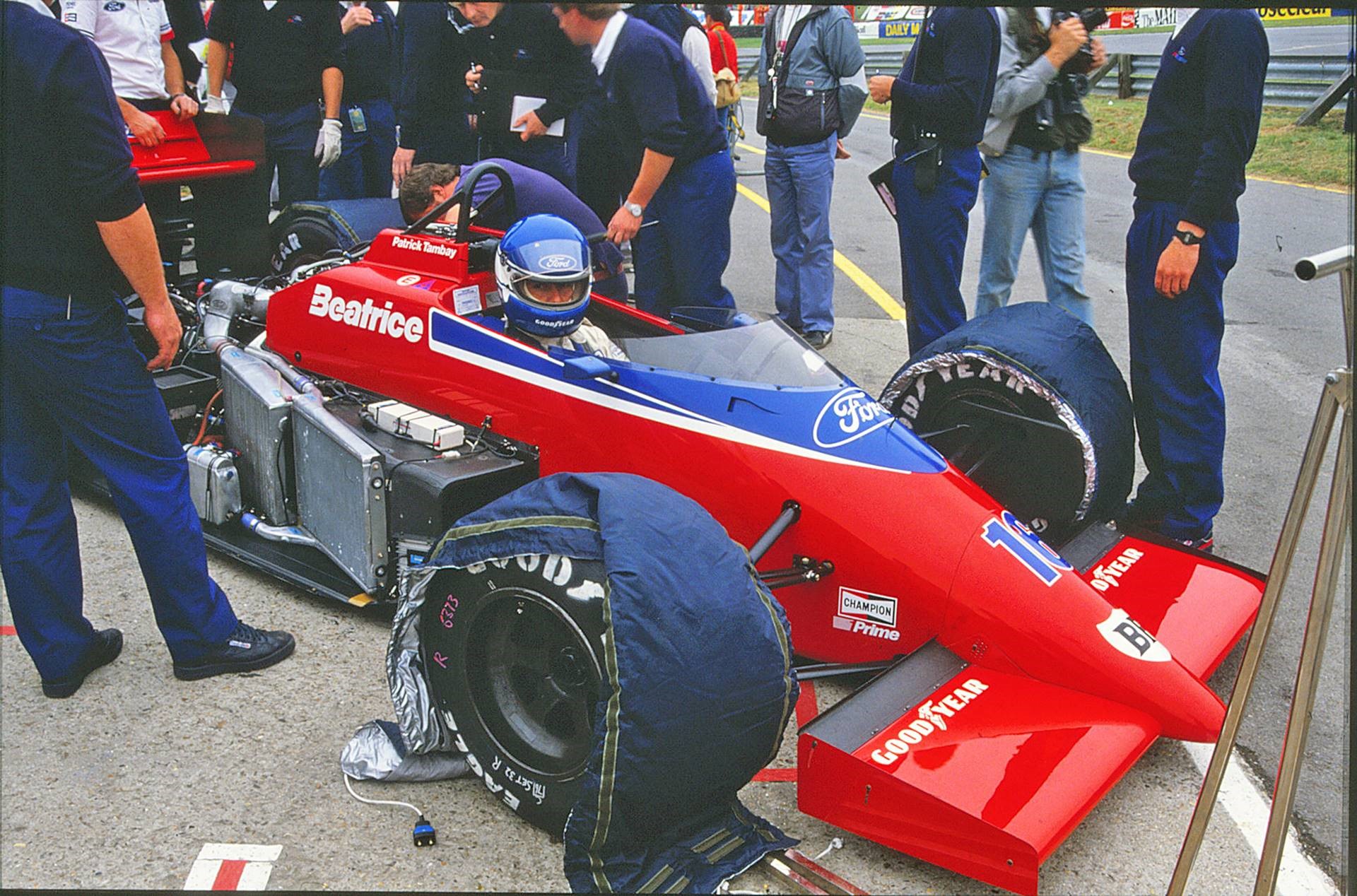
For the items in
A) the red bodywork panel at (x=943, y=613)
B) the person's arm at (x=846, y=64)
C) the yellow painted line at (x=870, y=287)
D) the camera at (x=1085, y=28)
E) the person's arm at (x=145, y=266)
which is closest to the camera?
the red bodywork panel at (x=943, y=613)

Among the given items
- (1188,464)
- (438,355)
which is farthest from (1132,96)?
(438,355)

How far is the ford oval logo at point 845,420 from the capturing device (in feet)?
10.8

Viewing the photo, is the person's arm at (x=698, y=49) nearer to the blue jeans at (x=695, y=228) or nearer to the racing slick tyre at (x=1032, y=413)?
the blue jeans at (x=695, y=228)

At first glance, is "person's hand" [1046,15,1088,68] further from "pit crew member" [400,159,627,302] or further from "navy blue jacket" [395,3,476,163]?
"navy blue jacket" [395,3,476,163]

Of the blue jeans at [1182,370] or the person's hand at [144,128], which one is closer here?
the blue jeans at [1182,370]

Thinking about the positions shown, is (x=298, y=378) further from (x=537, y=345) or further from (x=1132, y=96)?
(x=1132, y=96)

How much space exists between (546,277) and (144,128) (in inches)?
121

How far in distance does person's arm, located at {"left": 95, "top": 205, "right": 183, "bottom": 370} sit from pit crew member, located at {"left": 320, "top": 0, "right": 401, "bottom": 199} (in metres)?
4.14

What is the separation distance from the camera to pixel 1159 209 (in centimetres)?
431

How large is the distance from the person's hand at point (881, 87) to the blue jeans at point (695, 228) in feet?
2.52

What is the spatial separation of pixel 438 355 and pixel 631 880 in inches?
84.0

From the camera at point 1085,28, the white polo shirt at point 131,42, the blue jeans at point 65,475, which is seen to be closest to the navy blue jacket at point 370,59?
the white polo shirt at point 131,42

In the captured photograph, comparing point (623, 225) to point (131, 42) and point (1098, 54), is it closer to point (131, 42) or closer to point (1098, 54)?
point (1098, 54)

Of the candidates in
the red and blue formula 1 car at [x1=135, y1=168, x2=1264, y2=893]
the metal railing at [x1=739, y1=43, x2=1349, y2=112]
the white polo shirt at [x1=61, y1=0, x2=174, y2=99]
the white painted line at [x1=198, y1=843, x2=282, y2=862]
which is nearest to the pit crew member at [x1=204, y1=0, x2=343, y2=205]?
the white polo shirt at [x1=61, y1=0, x2=174, y2=99]
